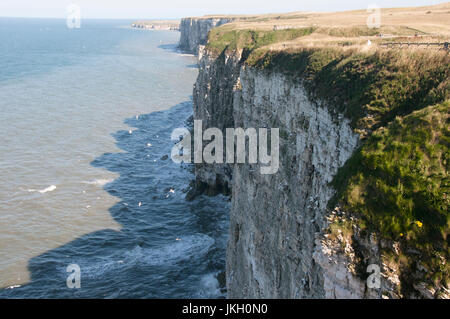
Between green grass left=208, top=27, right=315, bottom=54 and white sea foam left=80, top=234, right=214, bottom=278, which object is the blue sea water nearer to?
white sea foam left=80, top=234, right=214, bottom=278

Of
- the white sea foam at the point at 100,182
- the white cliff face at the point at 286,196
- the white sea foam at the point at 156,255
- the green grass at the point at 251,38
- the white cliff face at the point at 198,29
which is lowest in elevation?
the white sea foam at the point at 156,255

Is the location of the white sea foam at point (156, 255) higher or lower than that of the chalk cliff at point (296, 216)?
lower

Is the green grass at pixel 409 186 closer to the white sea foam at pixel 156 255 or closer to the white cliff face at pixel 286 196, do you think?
the white cliff face at pixel 286 196

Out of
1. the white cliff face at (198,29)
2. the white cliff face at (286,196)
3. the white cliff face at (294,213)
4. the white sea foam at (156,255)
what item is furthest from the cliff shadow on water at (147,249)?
the white cliff face at (198,29)

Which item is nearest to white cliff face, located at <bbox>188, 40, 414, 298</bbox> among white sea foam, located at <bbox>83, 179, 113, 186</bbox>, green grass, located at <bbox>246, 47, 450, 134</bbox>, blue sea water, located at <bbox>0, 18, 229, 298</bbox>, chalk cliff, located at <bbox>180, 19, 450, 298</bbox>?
chalk cliff, located at <bbox>180, 19, 450, 298</bbox>

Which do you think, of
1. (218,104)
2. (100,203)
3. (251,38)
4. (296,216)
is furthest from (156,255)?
(251,38)
